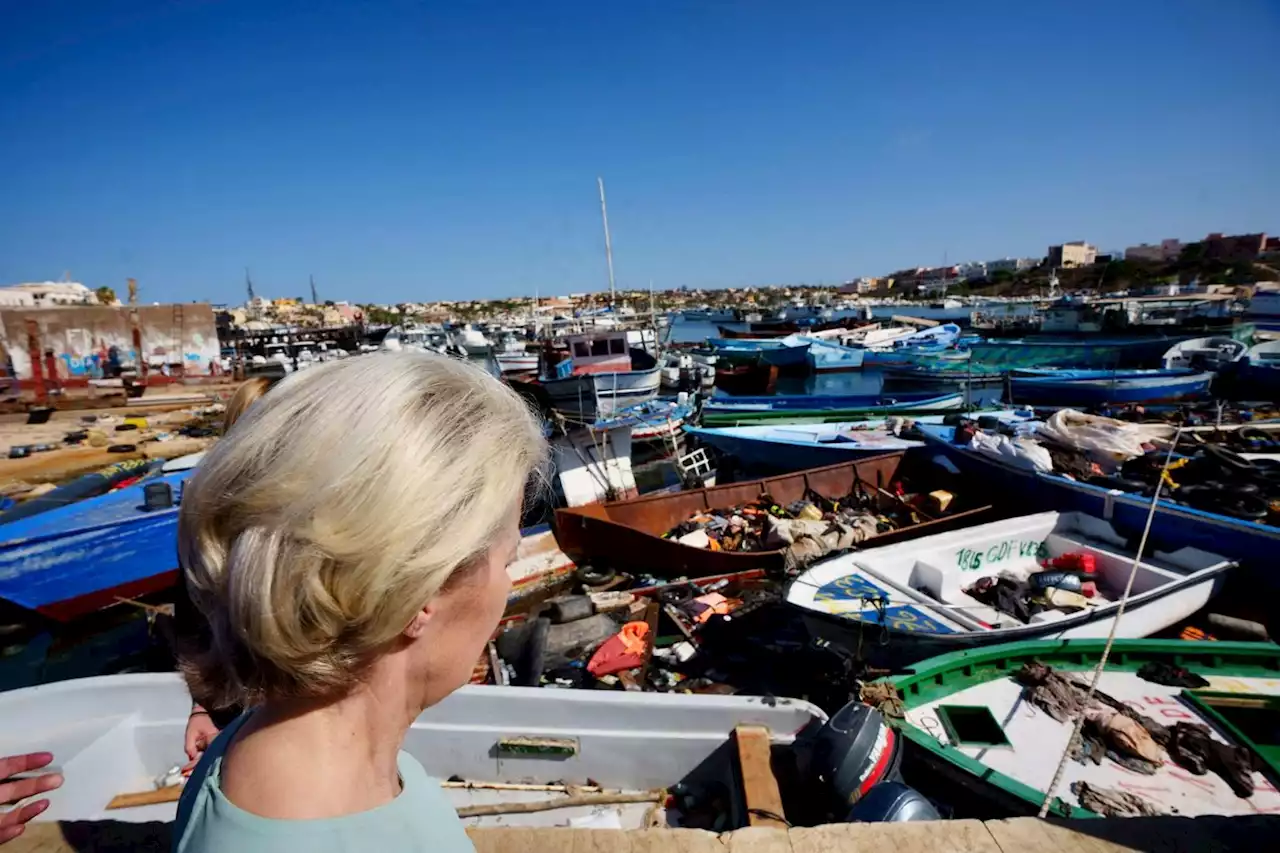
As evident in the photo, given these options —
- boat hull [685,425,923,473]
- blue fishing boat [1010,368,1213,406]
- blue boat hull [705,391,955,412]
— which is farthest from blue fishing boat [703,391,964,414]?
blue fishing boat [1010,368,1213,406]

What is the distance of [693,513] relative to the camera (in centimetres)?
1063

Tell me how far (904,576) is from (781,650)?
1.76 meters

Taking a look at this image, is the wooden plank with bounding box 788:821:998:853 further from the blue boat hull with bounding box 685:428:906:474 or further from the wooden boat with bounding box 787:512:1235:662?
the blue boat hull with bounding box 685:428:906:474

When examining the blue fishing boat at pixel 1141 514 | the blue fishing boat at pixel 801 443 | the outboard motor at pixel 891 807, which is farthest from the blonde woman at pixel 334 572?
the blue fishing boat at pixel 801 443

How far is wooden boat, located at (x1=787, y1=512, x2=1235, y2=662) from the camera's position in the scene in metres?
5.68

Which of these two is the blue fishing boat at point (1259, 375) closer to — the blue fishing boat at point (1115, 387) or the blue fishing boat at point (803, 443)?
the blue fishing boat at point (1115, 387)

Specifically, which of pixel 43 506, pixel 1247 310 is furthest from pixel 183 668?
pixel 1247 310

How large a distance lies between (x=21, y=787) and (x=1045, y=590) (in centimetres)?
809

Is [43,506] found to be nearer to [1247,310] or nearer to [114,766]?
[114,766]

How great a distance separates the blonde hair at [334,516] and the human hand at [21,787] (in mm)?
1718

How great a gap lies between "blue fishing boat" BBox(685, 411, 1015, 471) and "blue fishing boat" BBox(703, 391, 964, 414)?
3.34 m


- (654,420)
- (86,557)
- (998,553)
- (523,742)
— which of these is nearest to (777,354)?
(654,420)

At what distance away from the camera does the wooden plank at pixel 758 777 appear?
2.98m

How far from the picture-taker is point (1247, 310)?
124ft
